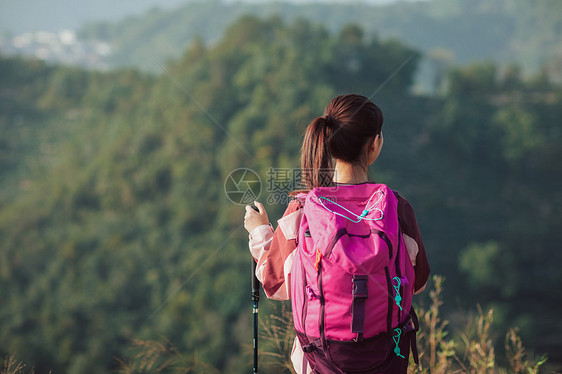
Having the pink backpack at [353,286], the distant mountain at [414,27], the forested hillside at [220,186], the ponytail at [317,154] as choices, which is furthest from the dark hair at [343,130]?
the distant mountain at [414,27]

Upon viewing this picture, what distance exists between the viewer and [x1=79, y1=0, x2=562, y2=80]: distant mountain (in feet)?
149

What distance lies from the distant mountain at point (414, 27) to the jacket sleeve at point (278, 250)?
4129 cm

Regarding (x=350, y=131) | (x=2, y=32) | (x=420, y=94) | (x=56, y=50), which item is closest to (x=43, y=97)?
(x=56, y=50)

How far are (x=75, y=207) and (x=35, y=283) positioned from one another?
5.48 meters

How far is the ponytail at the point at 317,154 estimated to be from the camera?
113 cm

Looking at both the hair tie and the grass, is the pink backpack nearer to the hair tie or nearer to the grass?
the hair tie

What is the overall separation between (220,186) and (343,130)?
27.4m

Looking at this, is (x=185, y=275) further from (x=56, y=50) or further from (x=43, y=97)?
(x=56, y=50)

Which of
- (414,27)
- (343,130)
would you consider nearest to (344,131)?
(343,130)

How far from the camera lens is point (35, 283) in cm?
2698

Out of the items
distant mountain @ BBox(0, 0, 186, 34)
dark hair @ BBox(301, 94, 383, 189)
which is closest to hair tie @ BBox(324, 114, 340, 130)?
dark hair @ BBox(301, 94, 383, 189)

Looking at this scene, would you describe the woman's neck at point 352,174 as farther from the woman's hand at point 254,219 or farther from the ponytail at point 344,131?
the woman's hand at point 254,219

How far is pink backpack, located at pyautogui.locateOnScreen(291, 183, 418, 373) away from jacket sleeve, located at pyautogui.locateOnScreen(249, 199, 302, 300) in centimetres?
5

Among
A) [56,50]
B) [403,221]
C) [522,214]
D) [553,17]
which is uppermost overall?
[553,17]
